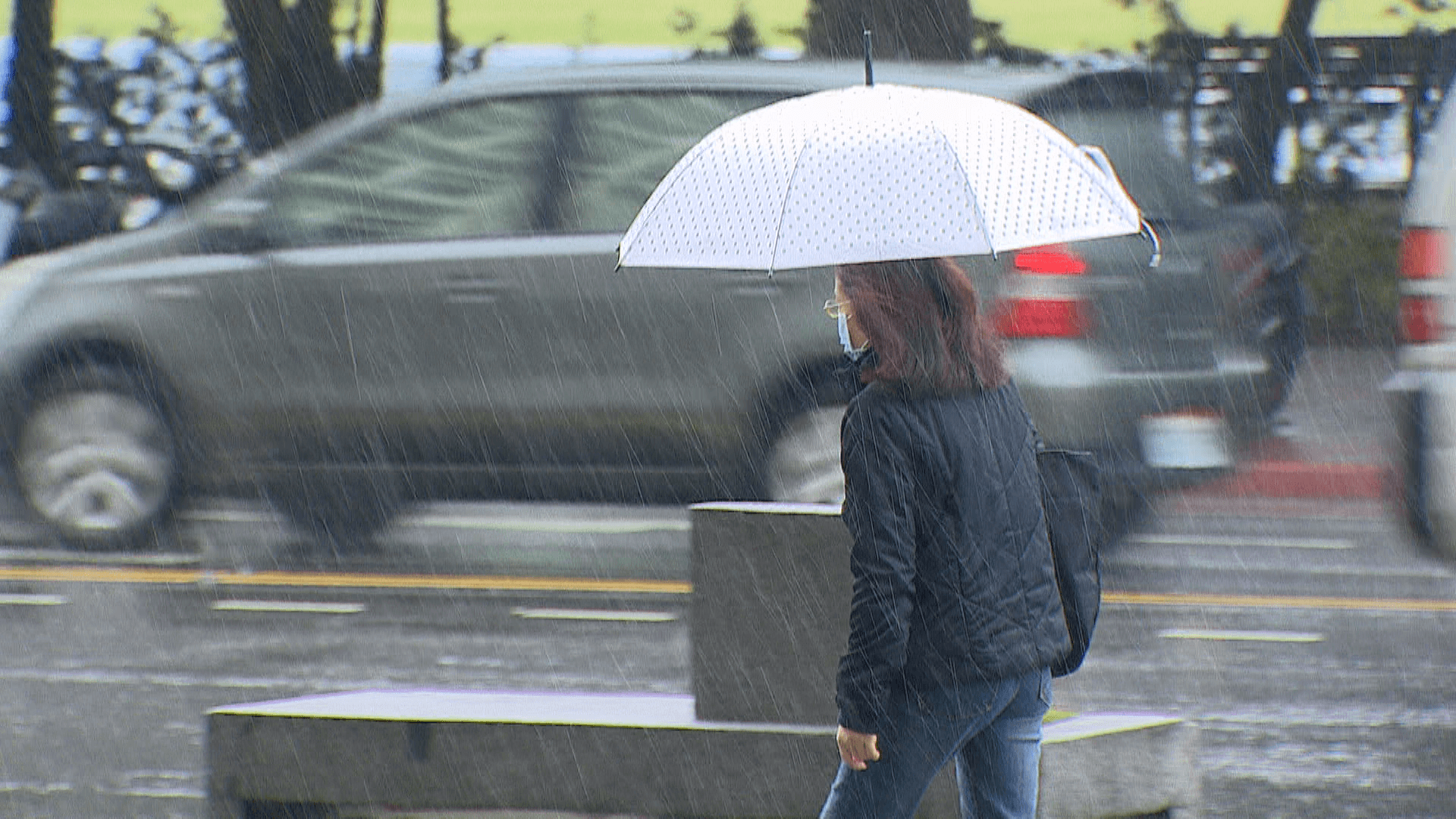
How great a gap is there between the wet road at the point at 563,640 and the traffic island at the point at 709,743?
1016 mm

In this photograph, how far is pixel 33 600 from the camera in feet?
27.1

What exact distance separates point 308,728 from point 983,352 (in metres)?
1.65

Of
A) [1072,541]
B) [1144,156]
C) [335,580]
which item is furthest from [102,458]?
[1072,541]

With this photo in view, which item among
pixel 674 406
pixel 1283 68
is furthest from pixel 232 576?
pixel 1283 68

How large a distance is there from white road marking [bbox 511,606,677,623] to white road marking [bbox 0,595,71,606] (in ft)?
5.44

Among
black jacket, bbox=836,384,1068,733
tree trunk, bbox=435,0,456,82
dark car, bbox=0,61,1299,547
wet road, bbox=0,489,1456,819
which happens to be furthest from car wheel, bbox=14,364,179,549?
tree trunk, bbox=435,0,456,82

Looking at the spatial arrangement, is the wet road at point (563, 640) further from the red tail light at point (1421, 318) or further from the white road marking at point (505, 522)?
the red tail light at point (1421, 318)

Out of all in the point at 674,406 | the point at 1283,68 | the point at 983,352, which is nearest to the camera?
the point at 983,352

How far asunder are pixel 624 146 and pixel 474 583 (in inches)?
67.7

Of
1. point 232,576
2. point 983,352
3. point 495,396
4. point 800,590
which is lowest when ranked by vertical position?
point 232,576

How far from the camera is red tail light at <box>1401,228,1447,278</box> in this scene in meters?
7.50

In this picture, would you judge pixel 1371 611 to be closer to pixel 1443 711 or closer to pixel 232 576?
pixel 1443 711

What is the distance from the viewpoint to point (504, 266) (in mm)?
8633

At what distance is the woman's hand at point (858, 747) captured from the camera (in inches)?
133
